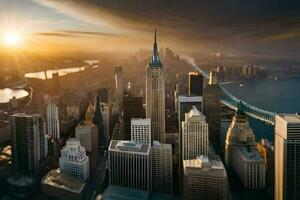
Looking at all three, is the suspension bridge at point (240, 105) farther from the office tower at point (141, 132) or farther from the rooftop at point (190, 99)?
the office tower at point (141, 132)

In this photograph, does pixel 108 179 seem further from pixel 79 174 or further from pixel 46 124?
pixel 46 124

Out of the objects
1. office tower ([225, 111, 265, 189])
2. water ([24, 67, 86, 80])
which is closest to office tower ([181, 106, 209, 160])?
office tower ([225, 111, 265, 189])

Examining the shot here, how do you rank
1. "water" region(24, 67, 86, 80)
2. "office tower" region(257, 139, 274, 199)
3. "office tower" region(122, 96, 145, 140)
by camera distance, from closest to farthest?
"office tower" region(257, 139, 274, 199) → "office tower" region(122, 96, 145, 140) → "water" region(24, 67, 86, 80)

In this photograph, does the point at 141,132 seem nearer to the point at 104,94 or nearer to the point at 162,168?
the point at 162,168

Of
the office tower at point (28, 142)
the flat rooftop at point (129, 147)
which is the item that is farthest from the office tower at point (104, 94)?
the flat rooftop at point (129, 147)

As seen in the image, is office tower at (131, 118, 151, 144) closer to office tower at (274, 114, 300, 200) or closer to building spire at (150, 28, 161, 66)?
building spire at (150, 28, 161, 66)

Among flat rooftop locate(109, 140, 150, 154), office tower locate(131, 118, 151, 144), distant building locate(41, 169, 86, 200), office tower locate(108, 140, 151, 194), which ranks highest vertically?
office tower locate(131, 118, 151, 144)
